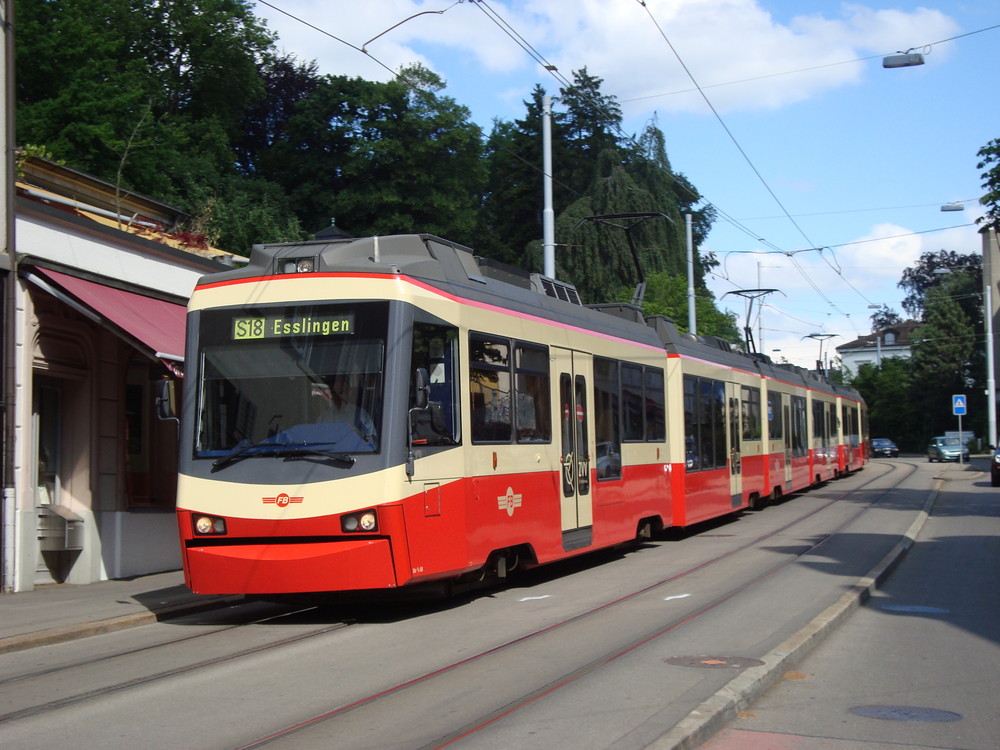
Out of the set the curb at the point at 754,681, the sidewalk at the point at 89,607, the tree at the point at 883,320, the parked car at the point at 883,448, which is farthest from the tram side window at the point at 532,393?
the tree at the point at 883,320

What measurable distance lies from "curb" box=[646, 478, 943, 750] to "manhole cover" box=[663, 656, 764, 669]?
157 millimetres

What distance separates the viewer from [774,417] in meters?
26.2

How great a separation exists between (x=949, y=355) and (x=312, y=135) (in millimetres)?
52125

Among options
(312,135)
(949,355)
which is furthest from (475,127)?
(949,355)

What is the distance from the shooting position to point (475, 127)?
45.7 meters

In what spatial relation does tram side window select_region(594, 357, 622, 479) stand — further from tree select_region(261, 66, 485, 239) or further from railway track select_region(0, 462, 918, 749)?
tree select_region(261, 66, 485, 239)

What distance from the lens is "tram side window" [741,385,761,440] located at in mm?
22984

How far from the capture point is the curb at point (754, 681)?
590 centimetres

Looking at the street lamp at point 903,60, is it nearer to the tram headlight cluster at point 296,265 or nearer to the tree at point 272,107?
the tram headlight cluster at point 296,265

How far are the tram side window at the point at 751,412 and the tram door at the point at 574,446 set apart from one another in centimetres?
Result: 966

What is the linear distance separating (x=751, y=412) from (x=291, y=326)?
1499cm

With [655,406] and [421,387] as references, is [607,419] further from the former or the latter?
[421,387]

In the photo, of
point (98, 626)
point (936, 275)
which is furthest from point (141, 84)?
point (936, 275)

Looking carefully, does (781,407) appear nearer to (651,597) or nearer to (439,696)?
(651,597)
